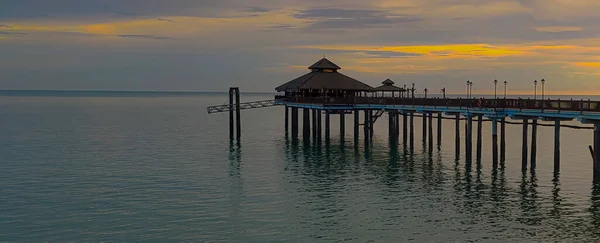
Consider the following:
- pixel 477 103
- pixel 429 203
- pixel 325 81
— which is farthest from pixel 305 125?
pixel 429 203

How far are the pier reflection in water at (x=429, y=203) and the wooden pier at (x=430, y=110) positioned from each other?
Answer: 2606 millimetres

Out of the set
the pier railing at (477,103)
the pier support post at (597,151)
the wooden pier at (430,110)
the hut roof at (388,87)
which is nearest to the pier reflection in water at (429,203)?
the pier support post at (597,151)

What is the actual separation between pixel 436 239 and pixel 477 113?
73.5 ft

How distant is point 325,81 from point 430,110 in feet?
64.4

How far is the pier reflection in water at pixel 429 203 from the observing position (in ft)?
90.7

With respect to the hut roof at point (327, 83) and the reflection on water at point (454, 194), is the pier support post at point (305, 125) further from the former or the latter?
the reflection on water at point (454, 194)

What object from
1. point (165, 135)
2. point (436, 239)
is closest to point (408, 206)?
point (436, 239)

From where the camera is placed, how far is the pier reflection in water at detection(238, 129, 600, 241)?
27656 millimetres

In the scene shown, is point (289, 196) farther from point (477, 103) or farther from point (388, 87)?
point (388, 87)

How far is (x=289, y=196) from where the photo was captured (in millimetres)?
35250

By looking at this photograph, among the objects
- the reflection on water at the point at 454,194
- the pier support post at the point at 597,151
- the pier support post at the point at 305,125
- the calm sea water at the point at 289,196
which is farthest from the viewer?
the pier support post at the point at 305,125

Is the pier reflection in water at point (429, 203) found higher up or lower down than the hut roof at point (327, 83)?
lower down

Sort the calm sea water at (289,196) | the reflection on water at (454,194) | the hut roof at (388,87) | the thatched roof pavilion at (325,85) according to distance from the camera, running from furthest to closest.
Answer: the hut roof at (388,87)
the thatched roof pavilion at (325,85)
the reflection on water at (454,194)
the calm sea water at (289,196)

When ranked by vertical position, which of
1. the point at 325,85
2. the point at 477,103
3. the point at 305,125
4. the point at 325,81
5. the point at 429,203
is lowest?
the point at 429,203
